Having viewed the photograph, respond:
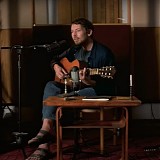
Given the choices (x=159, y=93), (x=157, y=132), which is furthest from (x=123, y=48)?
(x=157, y=132)

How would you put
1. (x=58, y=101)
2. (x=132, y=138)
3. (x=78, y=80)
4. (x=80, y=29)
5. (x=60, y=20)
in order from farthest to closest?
(x=60, y=20)
(x=132, y=138)
(x=80, y=29)
(x=78, y=80)
(x=58, y=101)

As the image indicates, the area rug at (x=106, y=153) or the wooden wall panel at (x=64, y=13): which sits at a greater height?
the wooden wall panel at (x=64, y=13)

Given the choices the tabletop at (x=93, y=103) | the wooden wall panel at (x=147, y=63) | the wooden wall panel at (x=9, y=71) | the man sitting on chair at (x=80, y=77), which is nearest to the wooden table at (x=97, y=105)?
the tabletop at (x=93, y=103)

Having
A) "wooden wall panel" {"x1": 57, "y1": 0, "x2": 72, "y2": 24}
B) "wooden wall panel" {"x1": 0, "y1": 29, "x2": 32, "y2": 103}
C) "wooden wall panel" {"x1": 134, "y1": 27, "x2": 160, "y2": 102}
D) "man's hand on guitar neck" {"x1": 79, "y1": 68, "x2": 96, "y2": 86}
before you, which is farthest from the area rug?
"wooden wall panel" {"x1": 57, "y1": 0, "x2": 72, "y2": 24}

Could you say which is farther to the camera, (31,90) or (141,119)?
(141,119)

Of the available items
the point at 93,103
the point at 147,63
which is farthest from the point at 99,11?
A: the point at 93,103

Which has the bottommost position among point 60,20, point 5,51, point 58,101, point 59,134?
point 59,134

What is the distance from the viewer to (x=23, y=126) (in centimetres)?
389

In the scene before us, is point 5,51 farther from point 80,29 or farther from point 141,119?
point 141,119

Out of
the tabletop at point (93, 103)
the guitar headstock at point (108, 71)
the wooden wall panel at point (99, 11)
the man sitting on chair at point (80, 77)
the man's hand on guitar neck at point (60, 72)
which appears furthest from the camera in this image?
the wooden wall panel at point (99, 11)

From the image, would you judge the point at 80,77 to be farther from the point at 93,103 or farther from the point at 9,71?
the point at 9,71

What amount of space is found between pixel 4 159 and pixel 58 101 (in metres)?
0.82

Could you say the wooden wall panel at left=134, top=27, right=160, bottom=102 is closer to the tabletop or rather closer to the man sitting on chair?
the man sitting on chair

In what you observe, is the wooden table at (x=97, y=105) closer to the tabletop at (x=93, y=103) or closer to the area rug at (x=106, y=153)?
the tabletop at (x=93, y=103)
